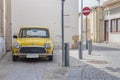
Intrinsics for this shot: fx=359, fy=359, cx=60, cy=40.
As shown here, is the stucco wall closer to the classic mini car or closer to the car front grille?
the classic mini car

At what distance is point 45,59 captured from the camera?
58.5ft

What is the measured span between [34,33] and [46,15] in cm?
688

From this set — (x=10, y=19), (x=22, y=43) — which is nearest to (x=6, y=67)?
(x=22, y=43)

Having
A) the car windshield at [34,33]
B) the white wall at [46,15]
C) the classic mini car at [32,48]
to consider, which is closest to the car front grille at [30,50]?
the classic mini car at [32,48]

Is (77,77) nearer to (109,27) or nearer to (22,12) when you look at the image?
(22,12)

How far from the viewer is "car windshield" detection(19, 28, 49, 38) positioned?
17969mm

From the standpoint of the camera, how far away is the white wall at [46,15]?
80.8 feet

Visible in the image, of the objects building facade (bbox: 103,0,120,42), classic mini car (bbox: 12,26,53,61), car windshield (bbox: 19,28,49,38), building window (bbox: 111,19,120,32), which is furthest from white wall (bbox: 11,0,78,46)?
building window (bbox: 111,19,120,32)

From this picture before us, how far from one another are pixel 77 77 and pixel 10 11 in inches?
506

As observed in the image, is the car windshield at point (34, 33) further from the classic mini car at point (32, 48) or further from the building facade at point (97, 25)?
the building facade at point (97, 25)

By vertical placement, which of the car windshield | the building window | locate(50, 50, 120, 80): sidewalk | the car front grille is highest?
the building window

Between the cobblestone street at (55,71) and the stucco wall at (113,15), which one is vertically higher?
the stucco wall at (113,15)

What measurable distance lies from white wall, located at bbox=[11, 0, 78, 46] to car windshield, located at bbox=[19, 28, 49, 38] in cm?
626

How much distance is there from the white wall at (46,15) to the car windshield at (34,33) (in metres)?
6.26
